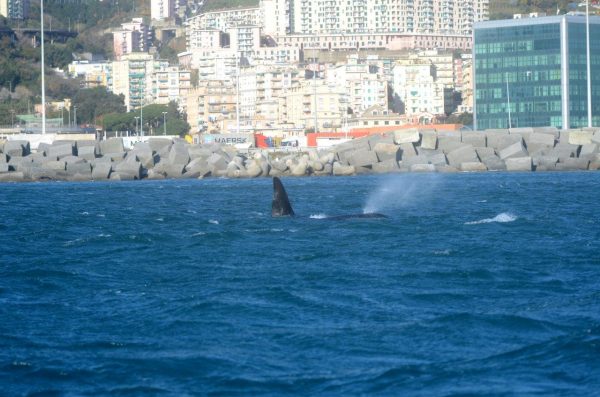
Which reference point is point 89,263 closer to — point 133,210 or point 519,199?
point 133,210

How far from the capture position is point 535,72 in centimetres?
11238

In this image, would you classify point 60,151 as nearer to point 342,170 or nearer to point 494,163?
point 342,170

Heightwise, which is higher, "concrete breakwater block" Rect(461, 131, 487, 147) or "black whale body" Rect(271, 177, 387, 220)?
"concrete breakwater block" Rect(461, 131, 487, 147)

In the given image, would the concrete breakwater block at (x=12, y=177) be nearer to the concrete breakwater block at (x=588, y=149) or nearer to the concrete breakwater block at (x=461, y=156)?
the concrete breakwater block at (x=461, y=156)

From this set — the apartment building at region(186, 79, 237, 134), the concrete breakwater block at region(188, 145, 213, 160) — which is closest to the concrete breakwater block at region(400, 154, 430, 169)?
the concrete breakwater block at region(188, 145, 213, 160)

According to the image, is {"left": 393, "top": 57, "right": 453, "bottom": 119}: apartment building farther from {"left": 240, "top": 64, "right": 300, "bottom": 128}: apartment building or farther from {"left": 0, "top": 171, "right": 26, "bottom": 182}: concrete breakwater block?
{"left": 0, "top": 171, "right": 26, "bottom": 182}: concrete breakwater block

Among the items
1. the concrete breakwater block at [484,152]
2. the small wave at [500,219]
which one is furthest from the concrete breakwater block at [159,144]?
the small wave at [500,219]

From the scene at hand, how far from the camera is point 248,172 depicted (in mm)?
78000

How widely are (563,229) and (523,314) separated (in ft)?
47.6

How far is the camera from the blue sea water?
14516 millimetres

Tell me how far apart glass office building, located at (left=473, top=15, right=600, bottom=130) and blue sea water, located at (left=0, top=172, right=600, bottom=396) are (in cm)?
7575

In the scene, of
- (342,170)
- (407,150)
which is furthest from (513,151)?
(342,170)

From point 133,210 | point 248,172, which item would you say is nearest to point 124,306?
point 133,210

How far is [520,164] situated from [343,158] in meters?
11.3
